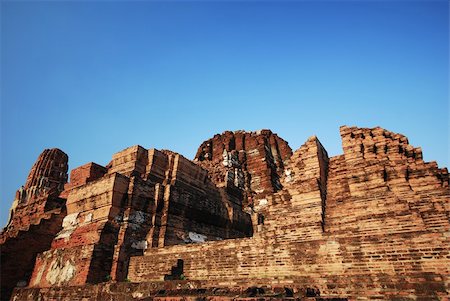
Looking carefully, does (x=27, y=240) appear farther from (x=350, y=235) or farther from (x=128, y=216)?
(x=350, y=235)

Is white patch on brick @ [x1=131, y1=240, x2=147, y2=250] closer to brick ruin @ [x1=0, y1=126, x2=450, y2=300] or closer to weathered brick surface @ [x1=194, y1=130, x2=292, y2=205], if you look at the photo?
brick ruin @ [x1=0, y1=126, x2=450, y2=300]

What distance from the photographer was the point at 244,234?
1537 centimetres

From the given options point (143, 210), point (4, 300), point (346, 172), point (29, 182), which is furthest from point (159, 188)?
point (29, 182)

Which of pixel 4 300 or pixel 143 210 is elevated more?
pixel 143 210

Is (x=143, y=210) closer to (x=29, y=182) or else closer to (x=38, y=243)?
(x=38, y=243)

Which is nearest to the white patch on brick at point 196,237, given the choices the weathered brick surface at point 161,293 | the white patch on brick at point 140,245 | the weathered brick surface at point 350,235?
the white patch on brick at point 140,245

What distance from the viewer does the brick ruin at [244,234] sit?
6008 millimetres

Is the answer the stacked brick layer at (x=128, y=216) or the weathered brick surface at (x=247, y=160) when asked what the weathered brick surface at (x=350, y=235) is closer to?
the stacked brick layer at (x=128, y=216)

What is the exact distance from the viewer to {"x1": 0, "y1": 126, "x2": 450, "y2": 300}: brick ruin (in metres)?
6.01

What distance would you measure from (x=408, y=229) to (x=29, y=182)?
33931mm

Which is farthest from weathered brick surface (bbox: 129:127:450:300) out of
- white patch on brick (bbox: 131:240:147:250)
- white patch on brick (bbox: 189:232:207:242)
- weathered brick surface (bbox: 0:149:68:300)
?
weathered brick surface (bbox: 0:149:68:300)

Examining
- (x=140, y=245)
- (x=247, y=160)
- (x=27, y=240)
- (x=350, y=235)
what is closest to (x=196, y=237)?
(x=140, y=245)

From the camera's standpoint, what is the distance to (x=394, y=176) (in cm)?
968

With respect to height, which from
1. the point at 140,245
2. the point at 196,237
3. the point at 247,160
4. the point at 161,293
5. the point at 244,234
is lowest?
the point at 161,293
